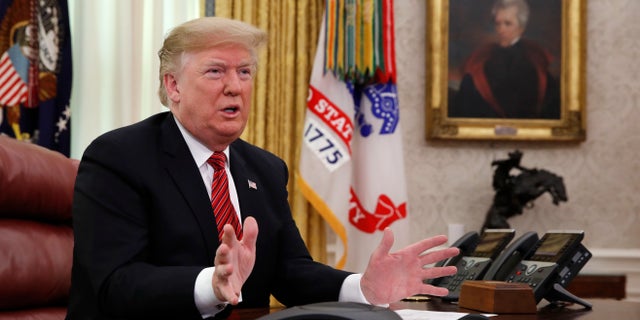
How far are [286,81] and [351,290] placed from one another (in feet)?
10.8

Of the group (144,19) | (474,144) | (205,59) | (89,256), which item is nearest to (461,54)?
(474,144)

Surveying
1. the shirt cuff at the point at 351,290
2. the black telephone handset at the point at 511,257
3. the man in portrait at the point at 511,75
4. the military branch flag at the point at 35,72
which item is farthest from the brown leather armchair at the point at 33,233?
the man in portrait at the point at 511,75

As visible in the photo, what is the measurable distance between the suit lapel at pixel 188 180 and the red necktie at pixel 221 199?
37mm

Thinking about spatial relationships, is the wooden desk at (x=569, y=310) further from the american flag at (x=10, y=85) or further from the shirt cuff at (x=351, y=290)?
the american flag at (x=10, y=85)

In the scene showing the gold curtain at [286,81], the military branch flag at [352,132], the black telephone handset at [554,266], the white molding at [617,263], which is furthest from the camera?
the white molding at [617,263]

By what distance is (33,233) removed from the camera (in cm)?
275

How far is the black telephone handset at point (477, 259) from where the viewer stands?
2.56 metres

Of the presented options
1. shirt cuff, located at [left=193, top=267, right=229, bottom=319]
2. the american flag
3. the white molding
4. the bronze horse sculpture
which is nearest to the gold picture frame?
the bronze horse sculpture

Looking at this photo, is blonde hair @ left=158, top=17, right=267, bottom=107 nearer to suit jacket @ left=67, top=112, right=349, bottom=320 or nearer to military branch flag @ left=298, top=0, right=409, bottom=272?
suit jacket @ left=67, top=112, right=349, bottom=320

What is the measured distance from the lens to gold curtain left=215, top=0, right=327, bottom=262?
5.50 meters

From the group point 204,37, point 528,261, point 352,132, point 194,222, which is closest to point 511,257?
point 528,261

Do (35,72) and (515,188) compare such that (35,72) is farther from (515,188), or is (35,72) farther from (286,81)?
(515,188)

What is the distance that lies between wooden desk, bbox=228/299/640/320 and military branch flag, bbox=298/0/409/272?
114 inches

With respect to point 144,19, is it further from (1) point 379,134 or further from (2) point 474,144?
(2) point 474,144
